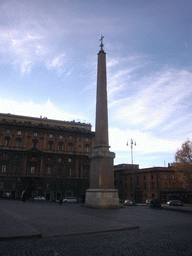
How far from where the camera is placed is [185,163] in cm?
4162

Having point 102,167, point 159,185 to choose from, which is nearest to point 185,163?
point 159,185

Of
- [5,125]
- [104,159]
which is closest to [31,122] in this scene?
[5,125]

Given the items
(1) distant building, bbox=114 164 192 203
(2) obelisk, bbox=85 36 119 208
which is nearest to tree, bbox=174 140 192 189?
(1) distant building, bbox=114 164 192 203

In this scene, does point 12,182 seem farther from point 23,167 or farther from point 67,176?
point 67,176

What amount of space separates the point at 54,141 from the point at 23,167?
10.4 metres

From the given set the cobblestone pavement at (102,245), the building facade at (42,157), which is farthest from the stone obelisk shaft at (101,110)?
the building facade at (42,157)

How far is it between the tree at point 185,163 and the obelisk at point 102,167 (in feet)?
77.2

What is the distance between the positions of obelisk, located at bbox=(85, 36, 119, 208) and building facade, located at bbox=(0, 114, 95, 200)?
108 feet

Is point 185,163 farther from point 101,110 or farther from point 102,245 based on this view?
point 102,245

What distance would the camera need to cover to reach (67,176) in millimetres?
59625

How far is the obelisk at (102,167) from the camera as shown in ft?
68.5

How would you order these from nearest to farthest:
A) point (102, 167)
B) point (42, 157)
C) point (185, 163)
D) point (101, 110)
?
1. point (102, 167)
2. point (101, 110)
3. point (185, 163)
4. point (42, 157)

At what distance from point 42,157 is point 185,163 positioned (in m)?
34.0

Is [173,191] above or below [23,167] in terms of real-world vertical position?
below
